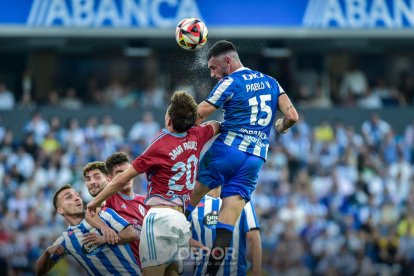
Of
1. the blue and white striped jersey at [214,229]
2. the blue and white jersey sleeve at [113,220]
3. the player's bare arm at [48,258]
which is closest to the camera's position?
the blue and white jersey sleeve at [113,220]

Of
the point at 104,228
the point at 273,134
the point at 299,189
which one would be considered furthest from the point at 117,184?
the point at 273,134

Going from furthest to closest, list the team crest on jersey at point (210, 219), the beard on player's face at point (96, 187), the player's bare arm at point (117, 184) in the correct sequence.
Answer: the team crest on jersey at point (210, 219)
the beard on player's face at point (96, 187)
the player's bare arm at point (117, 184)

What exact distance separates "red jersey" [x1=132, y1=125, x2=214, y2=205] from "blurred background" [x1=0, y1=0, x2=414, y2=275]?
744 cm

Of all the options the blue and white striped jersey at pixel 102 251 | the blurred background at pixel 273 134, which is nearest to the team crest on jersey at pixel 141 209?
the blue and white striped jersey at pixel 102 251

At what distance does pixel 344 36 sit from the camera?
80.9 ft

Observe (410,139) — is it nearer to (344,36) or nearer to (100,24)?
(344,36)

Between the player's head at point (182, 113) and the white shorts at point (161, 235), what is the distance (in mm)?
858

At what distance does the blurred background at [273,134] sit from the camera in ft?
61.8

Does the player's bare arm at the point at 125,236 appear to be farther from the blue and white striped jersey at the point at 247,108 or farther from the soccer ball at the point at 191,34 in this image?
the soccer ball at the point at 191,34

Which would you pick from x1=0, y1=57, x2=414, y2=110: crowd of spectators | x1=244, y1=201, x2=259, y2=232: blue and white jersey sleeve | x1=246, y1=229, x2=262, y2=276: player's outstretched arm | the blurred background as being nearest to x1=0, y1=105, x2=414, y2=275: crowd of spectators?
the blurred background

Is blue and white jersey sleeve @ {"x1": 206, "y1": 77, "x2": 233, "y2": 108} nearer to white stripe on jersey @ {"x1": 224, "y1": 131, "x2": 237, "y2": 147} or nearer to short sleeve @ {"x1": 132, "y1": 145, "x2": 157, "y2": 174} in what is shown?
white stripe on jersey @ {"x1": 224, "y1": 131, "x2": 237, "y2": 147}

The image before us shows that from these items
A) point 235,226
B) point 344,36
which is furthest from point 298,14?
point 235,226

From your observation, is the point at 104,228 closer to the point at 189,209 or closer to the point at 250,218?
the point at 189,209

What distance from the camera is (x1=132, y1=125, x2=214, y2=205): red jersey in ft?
32.9
